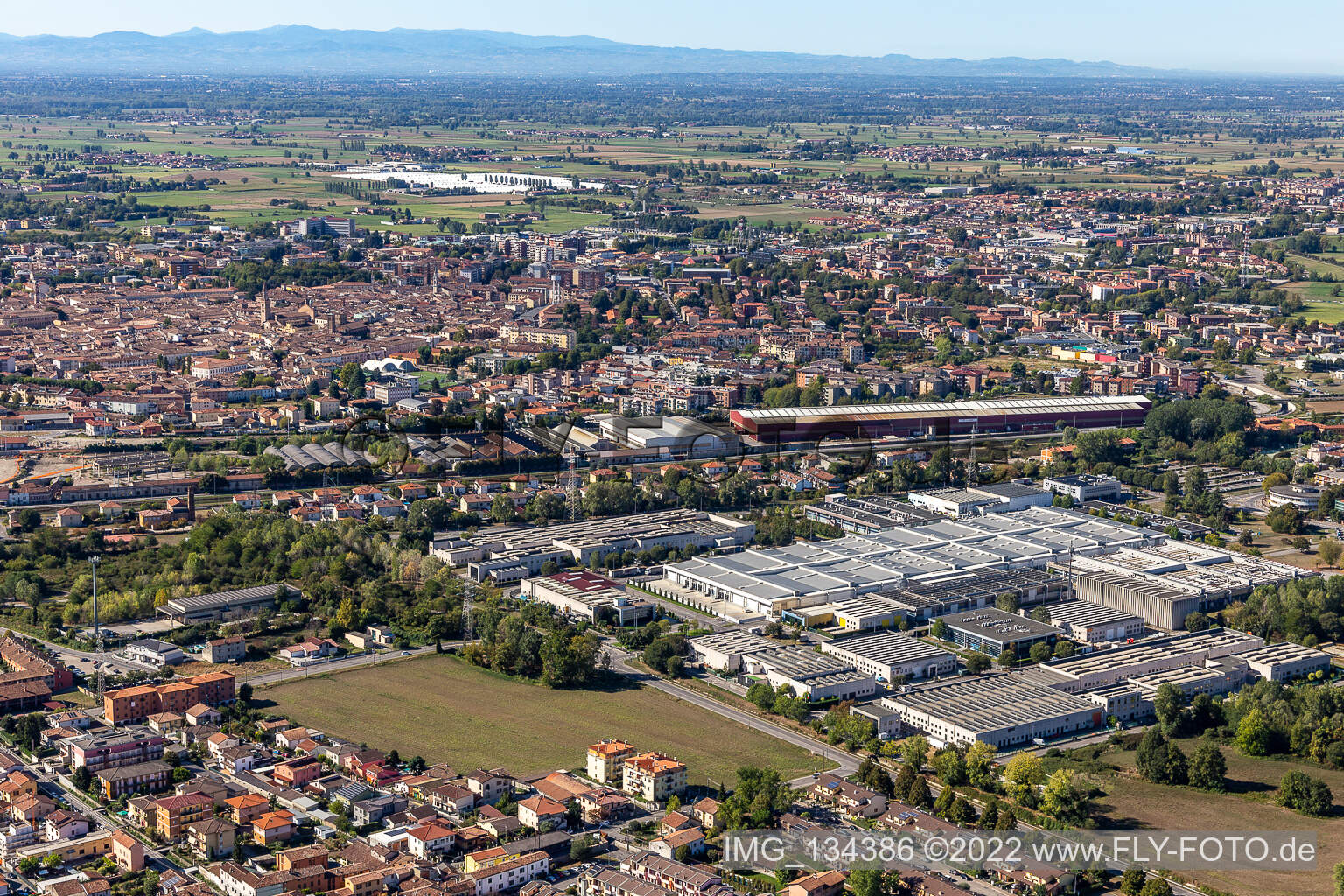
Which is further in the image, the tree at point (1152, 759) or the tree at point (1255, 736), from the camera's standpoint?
the tree at point (1255, 736)

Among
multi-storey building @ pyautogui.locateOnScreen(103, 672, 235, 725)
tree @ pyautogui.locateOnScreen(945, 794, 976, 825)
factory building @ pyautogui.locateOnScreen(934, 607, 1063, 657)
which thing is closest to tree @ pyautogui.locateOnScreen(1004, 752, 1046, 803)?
tree @ pyautogui.locateOnScreen(945, 794, 976, 825)

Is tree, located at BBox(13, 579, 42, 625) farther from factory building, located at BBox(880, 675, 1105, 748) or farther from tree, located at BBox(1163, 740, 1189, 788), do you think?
tree, located at BBox(1163, 740, 1189, 788)

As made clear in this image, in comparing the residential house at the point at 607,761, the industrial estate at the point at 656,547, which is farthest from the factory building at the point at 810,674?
the residential house at the point at 607,761

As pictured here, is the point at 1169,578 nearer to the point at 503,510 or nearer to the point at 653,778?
the point at 503,510

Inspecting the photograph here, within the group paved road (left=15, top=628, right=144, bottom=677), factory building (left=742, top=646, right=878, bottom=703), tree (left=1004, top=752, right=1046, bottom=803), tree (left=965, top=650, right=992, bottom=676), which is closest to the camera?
tree (left=1004, top=752, right=1046, bottom=803)

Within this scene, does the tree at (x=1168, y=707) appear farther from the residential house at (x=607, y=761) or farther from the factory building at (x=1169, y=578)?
the residential house at (x=607, y=761)

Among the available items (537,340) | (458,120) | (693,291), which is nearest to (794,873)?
(537,340)
